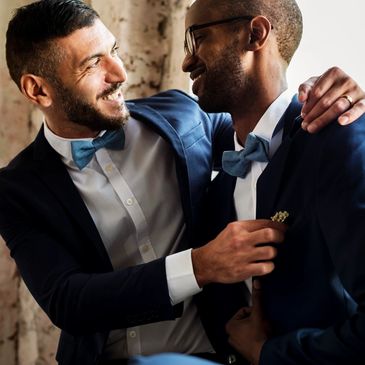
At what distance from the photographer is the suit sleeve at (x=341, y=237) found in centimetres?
93

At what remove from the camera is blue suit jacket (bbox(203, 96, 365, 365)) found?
942 millimetres

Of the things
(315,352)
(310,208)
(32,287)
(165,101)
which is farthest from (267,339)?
(165,101)

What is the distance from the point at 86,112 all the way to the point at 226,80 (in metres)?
0.40

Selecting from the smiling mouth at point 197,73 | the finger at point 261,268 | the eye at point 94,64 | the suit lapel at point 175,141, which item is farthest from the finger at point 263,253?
the eye at point 94,64

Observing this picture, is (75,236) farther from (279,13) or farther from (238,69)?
(279,13)

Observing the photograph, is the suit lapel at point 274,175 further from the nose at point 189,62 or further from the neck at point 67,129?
the neck at point 67,129

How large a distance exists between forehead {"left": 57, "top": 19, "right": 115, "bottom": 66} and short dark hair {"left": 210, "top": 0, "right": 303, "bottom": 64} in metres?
0.35

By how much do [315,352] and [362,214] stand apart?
0.82 feet

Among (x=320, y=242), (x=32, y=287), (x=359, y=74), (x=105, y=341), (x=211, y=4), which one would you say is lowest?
(x=105, y=341)

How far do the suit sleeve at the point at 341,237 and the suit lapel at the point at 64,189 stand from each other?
0.53m

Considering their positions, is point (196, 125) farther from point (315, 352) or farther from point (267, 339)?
point (315, 352)

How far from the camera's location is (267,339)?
1.14m

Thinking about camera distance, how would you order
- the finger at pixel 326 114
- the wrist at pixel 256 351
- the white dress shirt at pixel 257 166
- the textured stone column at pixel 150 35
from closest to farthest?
the finger at pixel 326 114
the wrist at pixel 256 351
the white dress shirt at pixel 257 166
the textured stone column at pixel 150 35

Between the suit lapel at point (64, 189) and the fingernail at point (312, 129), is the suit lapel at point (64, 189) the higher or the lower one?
the lower one
